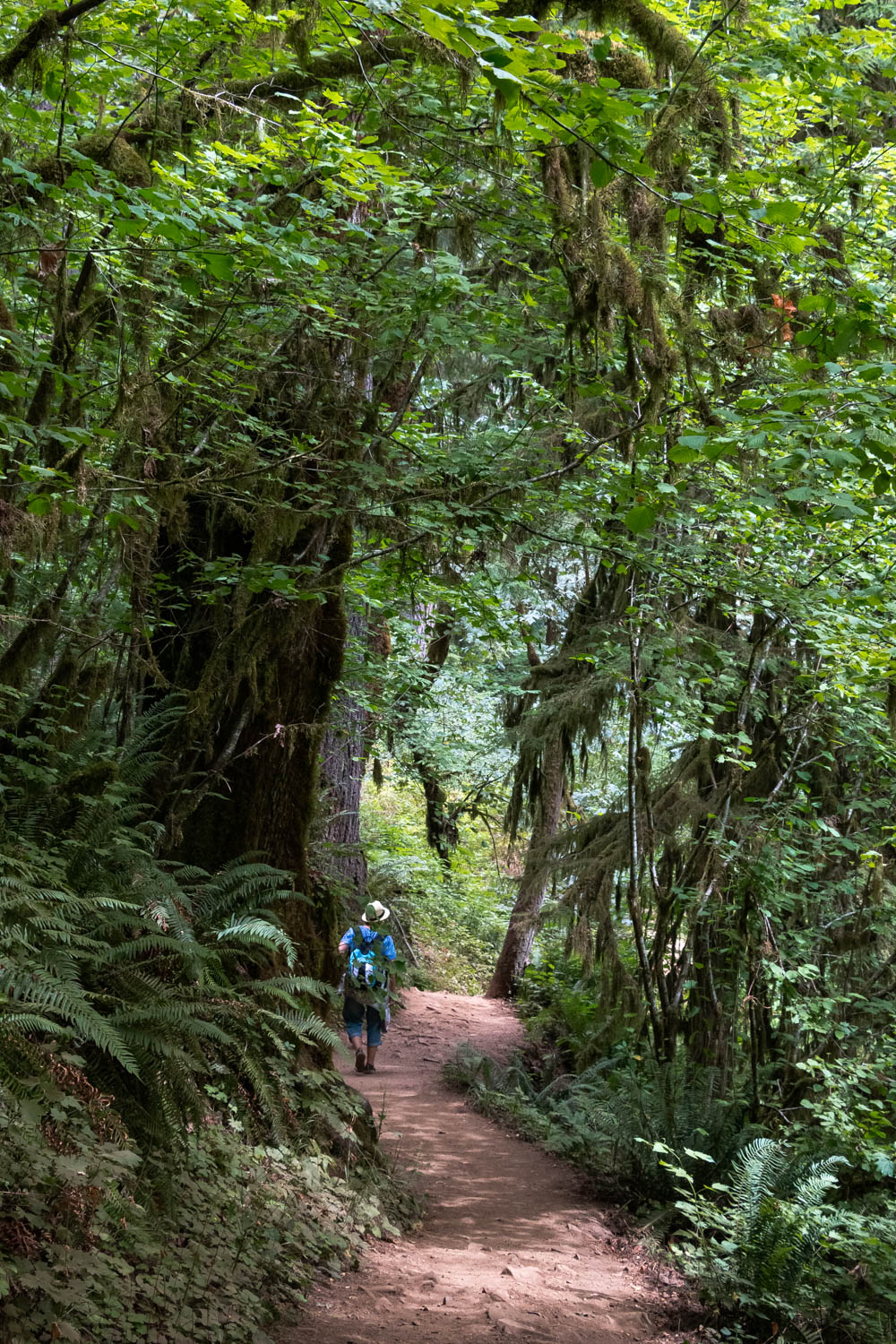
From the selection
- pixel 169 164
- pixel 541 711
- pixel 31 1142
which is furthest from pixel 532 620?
pixel 31 1142

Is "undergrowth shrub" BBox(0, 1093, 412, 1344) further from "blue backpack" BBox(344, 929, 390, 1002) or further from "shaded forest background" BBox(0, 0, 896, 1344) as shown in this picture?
"blue backpack" BBox(344, 929, 390, 1002)

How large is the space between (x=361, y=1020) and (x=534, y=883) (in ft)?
7.12

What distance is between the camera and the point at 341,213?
6820 millimetres

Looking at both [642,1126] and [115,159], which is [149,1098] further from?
[642,1126]

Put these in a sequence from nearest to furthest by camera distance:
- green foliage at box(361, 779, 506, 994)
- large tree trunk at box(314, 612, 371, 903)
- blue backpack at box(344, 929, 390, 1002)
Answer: blue backpack at box(344, 929, 390, 1002) < large tree trunk at box(314, 612, 371, 903) < green foliage at box(361, 779, 506, 994)

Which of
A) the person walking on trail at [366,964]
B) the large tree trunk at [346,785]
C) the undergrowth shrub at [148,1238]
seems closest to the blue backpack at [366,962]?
the person walking on trail at [366,964]

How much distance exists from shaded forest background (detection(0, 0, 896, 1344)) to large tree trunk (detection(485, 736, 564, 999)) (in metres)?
0.30

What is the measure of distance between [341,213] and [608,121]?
3.42 meters

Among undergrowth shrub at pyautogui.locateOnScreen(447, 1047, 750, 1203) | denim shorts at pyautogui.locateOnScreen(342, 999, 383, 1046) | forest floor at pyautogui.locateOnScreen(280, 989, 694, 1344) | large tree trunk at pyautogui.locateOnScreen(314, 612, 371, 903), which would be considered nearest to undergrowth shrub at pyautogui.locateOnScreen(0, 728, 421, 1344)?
forest floor at pyautogui.locateOnScreen(280, 989, 694, 1344)

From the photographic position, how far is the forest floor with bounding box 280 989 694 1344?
4.72 meters

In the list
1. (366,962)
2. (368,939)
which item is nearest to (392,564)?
(368,939)

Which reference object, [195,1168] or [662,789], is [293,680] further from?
[662,789]

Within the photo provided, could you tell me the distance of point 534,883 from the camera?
961 cm

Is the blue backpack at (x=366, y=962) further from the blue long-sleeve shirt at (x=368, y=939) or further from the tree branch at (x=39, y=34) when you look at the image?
the tree branch at (x=39, y=34)
